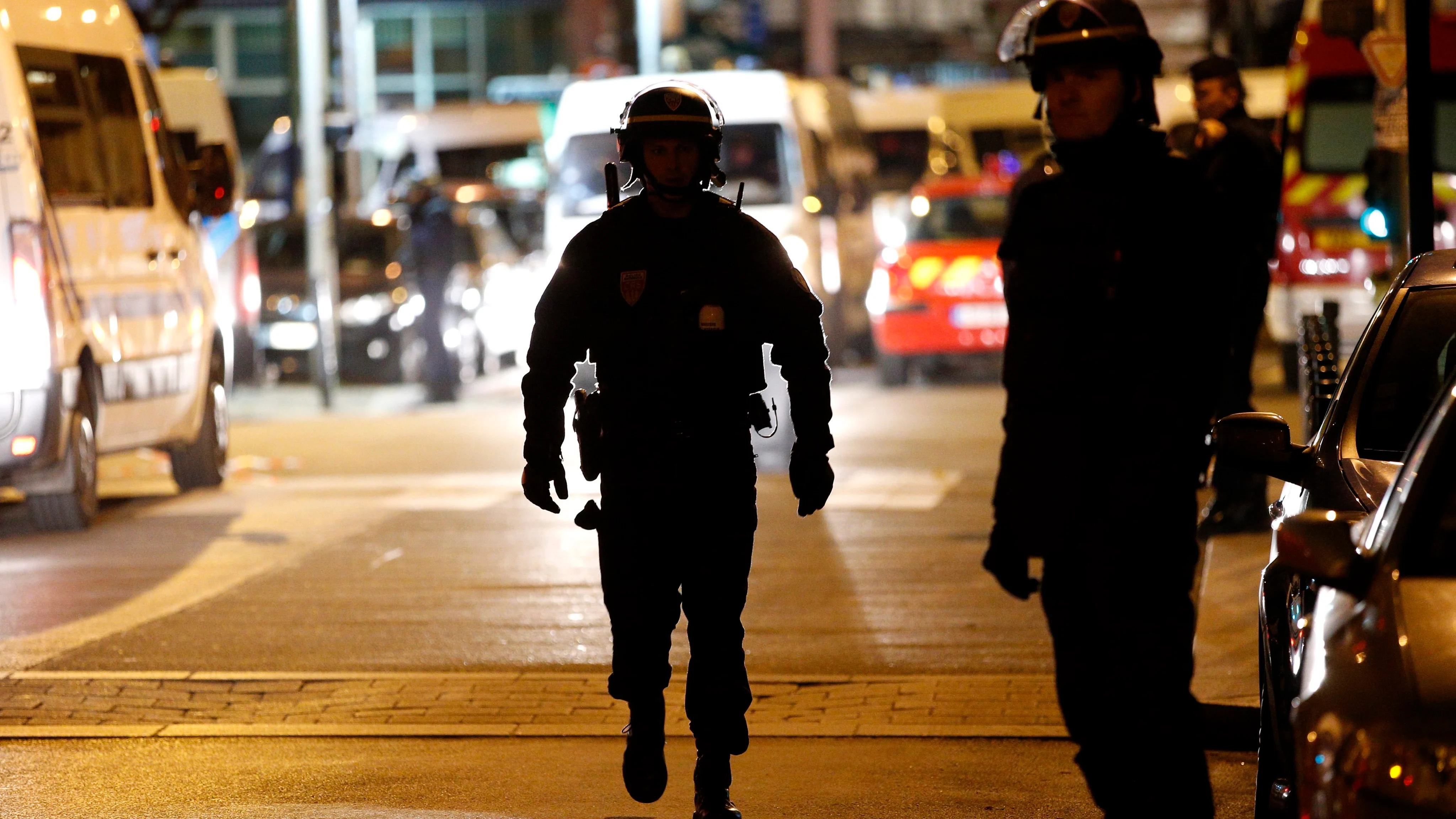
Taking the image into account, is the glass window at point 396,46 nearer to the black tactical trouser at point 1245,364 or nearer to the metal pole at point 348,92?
the metal pole at point 348,92

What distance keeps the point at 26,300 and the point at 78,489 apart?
3.88 feet

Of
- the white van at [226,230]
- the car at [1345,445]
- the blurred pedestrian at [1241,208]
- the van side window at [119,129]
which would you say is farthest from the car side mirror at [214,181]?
the car at [1345,445]

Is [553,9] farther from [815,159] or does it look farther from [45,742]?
[45,742]

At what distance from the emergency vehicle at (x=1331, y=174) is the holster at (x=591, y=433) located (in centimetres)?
1306

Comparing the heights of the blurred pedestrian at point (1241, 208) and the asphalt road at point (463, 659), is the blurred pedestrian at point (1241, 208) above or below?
above

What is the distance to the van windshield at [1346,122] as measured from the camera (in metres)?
18.1

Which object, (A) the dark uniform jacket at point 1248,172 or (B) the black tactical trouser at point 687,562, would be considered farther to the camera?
(A) the dark uniform jacket at point 1248,172

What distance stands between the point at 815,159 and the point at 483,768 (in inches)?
540

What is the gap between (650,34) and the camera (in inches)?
1127

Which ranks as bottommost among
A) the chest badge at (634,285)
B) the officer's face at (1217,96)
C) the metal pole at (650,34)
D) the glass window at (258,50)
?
the chest badge at (634,285)

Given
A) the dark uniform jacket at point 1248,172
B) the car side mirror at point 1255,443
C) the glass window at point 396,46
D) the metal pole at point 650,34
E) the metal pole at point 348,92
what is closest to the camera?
the car side mirror at point 1255,443

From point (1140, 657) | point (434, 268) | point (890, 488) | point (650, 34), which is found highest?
point (650, 34)

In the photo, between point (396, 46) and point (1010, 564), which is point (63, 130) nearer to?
point (1010, 564)

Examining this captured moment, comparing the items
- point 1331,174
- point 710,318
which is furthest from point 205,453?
point 1331,174
